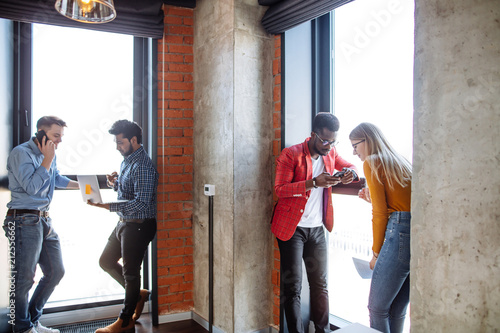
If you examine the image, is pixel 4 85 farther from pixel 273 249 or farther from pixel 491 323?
pixel 491 323

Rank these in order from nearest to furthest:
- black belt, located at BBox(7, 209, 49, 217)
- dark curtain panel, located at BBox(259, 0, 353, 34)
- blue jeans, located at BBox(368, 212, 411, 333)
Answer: blue jeans, located at BBox(368, 212, 411, 333) → dark curtain panel, located at BBox(259, 0, 353, 34) → black belt, located at BBox(7, 209, 49, 217)

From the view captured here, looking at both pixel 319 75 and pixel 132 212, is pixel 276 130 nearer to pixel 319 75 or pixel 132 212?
pixel 319 75

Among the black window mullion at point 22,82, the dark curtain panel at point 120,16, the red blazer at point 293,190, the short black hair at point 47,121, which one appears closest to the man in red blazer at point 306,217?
the red blazer at point 293,190

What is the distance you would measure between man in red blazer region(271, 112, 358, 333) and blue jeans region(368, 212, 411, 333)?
2.01ft

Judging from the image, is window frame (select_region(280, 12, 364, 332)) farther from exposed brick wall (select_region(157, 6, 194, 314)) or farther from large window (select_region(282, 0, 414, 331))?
exposed brick wall (select_region(157, 6, 194, 314))

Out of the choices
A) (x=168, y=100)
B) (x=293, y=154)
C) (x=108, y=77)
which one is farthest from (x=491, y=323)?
(x=108, y=77)

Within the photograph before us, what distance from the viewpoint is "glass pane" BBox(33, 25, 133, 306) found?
3115mm

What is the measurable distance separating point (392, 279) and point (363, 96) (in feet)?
4.18

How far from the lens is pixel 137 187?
2.81 meters

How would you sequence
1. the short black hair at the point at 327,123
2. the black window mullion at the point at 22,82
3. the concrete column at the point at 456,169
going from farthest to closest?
the black window mullion at the point at 22,82
the short black hair at the point at 327,123
the concrete column at the point at 456,169

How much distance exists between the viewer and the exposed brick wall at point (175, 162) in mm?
3248

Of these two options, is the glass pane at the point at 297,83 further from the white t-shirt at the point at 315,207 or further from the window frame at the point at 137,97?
the window frame at the point at 137,97

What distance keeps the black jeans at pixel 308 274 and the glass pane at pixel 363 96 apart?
20 centimetres

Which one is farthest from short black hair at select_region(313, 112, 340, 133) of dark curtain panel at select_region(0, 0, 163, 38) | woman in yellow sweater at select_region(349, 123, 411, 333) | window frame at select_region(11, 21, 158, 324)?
dark curtain panel at select_region(0, 0, 163, 38)
